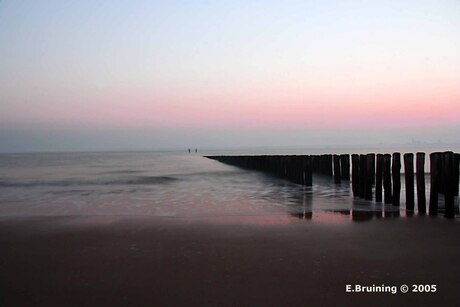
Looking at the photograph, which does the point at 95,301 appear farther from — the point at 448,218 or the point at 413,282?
the point at 448,218

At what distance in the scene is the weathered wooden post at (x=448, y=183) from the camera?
953 cm

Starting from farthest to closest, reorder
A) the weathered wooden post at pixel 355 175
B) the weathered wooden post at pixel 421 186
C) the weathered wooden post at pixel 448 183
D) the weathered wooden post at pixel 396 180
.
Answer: the weathered wooden post at pixel 355 175 < the weathered wooden post at pixel 396 180 < the weathered wooden post at pixel 421 186 < the weathered wooden post at pixel 448 183

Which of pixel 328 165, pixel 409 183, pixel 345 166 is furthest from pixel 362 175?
pixel 328 165

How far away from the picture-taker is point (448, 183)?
967cm

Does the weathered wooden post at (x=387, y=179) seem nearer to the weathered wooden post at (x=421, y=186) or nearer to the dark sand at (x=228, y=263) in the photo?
the weathered wooden post at (x=421, y=186)

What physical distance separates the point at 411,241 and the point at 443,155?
3.75 m

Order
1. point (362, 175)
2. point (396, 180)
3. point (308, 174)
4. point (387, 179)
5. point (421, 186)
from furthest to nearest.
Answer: point (308, 174), point (362, 175), point (387, 179), point (396, 180), point (421, 186)

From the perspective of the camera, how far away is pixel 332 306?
14.0ft

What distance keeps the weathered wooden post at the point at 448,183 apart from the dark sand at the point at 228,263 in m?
0.56

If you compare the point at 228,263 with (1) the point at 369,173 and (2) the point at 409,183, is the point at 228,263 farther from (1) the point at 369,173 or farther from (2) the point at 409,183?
(1) the point at 369,173

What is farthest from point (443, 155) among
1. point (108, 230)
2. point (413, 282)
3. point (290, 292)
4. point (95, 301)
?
point (95, 301)

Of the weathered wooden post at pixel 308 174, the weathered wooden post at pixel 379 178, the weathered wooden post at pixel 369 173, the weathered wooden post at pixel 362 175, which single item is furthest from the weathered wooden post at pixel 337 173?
the weathered wooden post at pixel 379 178

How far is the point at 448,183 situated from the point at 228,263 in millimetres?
6307

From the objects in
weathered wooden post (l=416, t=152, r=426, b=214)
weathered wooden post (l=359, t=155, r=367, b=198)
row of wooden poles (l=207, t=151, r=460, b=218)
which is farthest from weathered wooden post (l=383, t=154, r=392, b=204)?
weathered wooden post (l=416, t=152, r=426, b=214)
